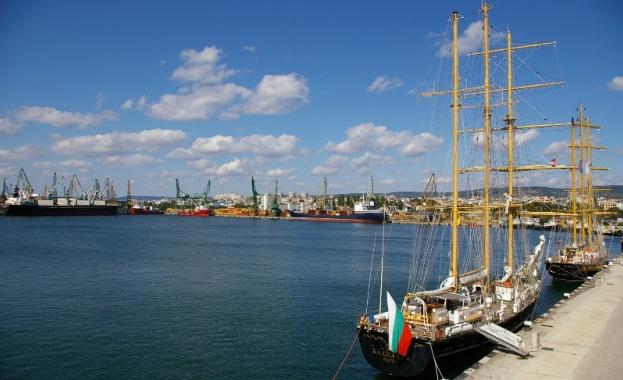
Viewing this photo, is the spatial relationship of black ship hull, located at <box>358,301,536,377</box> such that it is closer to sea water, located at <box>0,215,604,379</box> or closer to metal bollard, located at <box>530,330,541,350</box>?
sea water, located at <box>0,215,604,379</box>

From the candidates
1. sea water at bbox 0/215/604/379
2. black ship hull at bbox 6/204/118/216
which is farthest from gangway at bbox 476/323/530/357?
black ship hull at bbox 6/204/118/216

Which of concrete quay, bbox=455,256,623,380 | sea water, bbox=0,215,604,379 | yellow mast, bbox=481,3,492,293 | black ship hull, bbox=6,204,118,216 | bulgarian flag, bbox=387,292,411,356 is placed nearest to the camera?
concrete quay, bbox=455,256,623,380

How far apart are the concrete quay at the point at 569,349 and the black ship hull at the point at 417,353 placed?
1381 mm

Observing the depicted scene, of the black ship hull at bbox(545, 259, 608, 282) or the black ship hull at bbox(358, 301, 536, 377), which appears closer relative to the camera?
the black ship hull at bbox(358, 301, 536, 377)

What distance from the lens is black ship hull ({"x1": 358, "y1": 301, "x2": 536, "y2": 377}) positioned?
18203 mm

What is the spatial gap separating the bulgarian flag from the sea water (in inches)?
137

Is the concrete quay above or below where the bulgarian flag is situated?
below

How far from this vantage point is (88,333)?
26.0 m

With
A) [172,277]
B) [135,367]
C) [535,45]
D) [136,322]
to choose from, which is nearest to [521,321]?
[535,45]

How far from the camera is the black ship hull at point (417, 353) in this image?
59.7 ft

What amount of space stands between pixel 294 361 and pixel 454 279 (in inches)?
339

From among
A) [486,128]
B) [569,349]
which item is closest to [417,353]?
[569,349]

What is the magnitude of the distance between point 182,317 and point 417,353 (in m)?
16.8

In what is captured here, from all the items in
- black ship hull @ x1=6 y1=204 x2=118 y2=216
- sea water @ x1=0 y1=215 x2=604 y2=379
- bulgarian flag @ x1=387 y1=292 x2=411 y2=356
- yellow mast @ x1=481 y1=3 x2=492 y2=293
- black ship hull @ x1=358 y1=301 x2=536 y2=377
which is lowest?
sea water @ x1=0 y1=215 x2=604 y2=379
